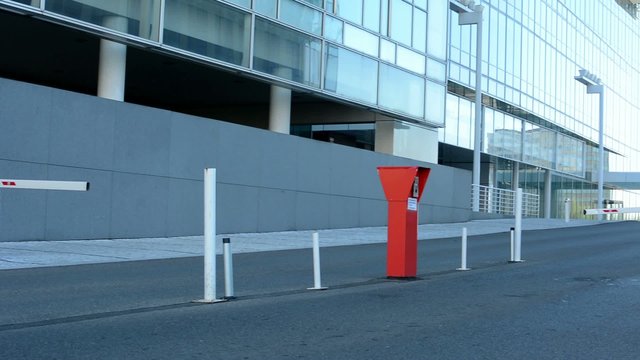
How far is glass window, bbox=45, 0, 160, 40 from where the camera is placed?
18.0 m

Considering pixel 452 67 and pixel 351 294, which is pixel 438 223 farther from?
pixel 351 294

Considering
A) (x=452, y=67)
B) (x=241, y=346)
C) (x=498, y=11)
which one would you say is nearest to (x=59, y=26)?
(x=241, y=346)

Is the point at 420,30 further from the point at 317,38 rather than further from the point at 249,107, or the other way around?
the point at 249,107

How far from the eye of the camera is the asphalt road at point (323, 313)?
23.1ft

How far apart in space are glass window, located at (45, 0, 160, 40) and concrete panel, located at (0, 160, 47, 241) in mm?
3634

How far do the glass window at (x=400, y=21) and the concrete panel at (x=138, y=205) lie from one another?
1295cm

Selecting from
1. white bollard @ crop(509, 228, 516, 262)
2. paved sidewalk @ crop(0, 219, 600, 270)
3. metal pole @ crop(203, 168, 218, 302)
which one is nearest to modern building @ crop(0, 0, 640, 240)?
paved sidewalk @ crop(0, 219, 600, 270)

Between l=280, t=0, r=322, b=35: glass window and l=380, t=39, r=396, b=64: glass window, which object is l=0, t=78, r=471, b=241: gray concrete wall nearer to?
l=280, t=0, r=322, b=35: glass window

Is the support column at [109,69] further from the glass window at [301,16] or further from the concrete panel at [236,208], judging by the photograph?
the glass window at [301,16]

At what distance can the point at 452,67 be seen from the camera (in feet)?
122

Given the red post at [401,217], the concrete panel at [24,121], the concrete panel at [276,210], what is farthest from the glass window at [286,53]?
the red post at [401,217]

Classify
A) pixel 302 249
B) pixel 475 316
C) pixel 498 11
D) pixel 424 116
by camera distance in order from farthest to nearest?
pixel 498 11
pixel 424 116
pixel 302 249
pixel 475 316

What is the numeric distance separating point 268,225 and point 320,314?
14.5m

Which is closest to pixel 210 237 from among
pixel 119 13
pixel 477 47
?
pixel 119 13
